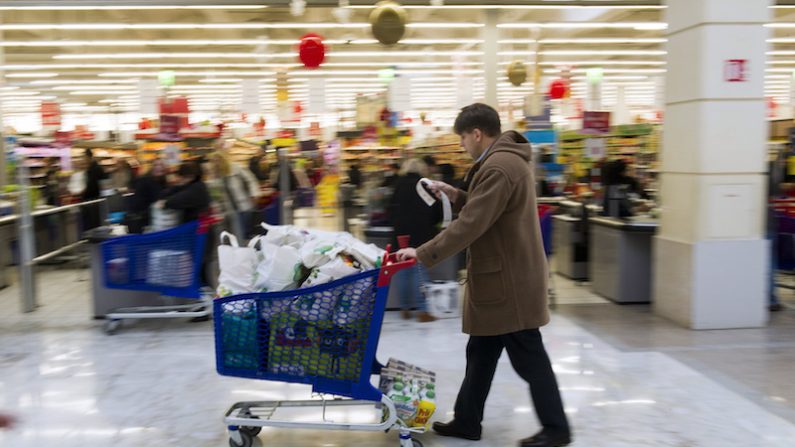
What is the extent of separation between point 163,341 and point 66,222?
213 inches

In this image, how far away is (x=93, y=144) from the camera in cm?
1071

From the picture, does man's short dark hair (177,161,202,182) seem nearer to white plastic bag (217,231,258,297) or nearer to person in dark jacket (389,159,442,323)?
person in dark jacket (389,159,442,323)

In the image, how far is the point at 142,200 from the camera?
6.49 meters

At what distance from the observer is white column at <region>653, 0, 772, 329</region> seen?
16.5 ft

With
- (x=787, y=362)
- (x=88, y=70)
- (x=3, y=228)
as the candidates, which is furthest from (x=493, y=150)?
(x=88, y=70)

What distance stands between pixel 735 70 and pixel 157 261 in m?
4.55

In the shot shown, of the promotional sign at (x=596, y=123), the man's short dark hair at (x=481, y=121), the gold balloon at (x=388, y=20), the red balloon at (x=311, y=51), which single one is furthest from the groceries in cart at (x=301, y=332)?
the promotional sign at (x=596, y=123)

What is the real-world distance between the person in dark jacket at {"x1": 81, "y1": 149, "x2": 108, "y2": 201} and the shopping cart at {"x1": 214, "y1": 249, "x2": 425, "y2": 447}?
24.7ft

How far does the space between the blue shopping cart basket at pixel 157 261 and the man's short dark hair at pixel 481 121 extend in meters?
2.78

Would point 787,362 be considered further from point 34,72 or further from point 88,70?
point 34,72

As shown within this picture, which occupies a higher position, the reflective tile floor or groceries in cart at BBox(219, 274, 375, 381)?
groceries in cart at BBox(219, 274, 375, 381)

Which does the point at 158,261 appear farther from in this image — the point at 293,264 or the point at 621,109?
the point at 621,109

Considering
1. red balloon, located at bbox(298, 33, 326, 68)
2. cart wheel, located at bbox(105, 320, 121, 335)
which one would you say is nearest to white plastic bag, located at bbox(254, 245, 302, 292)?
cart wheel, located at bbox(105, 320, 121, 335)

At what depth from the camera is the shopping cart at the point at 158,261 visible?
5.11 metres
